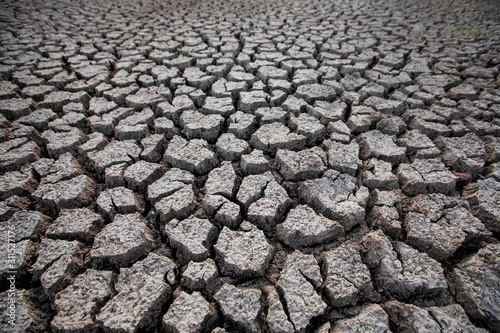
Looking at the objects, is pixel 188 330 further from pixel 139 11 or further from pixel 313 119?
pixel 139 11

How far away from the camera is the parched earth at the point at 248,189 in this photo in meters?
1.04

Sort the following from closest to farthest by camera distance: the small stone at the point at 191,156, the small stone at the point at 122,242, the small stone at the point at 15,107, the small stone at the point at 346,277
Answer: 1. the small stone at the point at 346,277
2. the small stone at the point at 122,242
3. the small stone at the point at 191,156
4. the small stone at the point at 15,107

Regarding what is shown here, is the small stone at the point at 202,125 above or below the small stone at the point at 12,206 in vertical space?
above

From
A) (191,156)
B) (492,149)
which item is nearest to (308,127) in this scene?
(191,156)

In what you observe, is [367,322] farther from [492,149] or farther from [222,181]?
[492,149]

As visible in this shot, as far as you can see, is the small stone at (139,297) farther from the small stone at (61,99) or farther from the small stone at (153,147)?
the small stone at (61,99)

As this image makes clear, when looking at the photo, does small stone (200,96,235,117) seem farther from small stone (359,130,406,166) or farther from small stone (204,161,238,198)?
small stone (359,130,406,166)

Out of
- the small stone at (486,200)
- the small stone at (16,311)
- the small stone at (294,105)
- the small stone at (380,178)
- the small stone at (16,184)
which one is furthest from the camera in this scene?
the small stone at (294,105)

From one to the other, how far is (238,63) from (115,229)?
2179mm

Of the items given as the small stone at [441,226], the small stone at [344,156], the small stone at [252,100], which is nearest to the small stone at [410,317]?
the small stone at [441,226]

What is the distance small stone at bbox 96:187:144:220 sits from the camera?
1368 mm

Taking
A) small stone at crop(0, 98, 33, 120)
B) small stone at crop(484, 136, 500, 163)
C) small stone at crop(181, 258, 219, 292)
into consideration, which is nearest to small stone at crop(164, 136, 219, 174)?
small stone at crop(181, 258, 219, 292)

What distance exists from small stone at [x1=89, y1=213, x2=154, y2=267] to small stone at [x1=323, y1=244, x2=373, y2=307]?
844mm

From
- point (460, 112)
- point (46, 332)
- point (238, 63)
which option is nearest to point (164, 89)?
point (238, 63)
